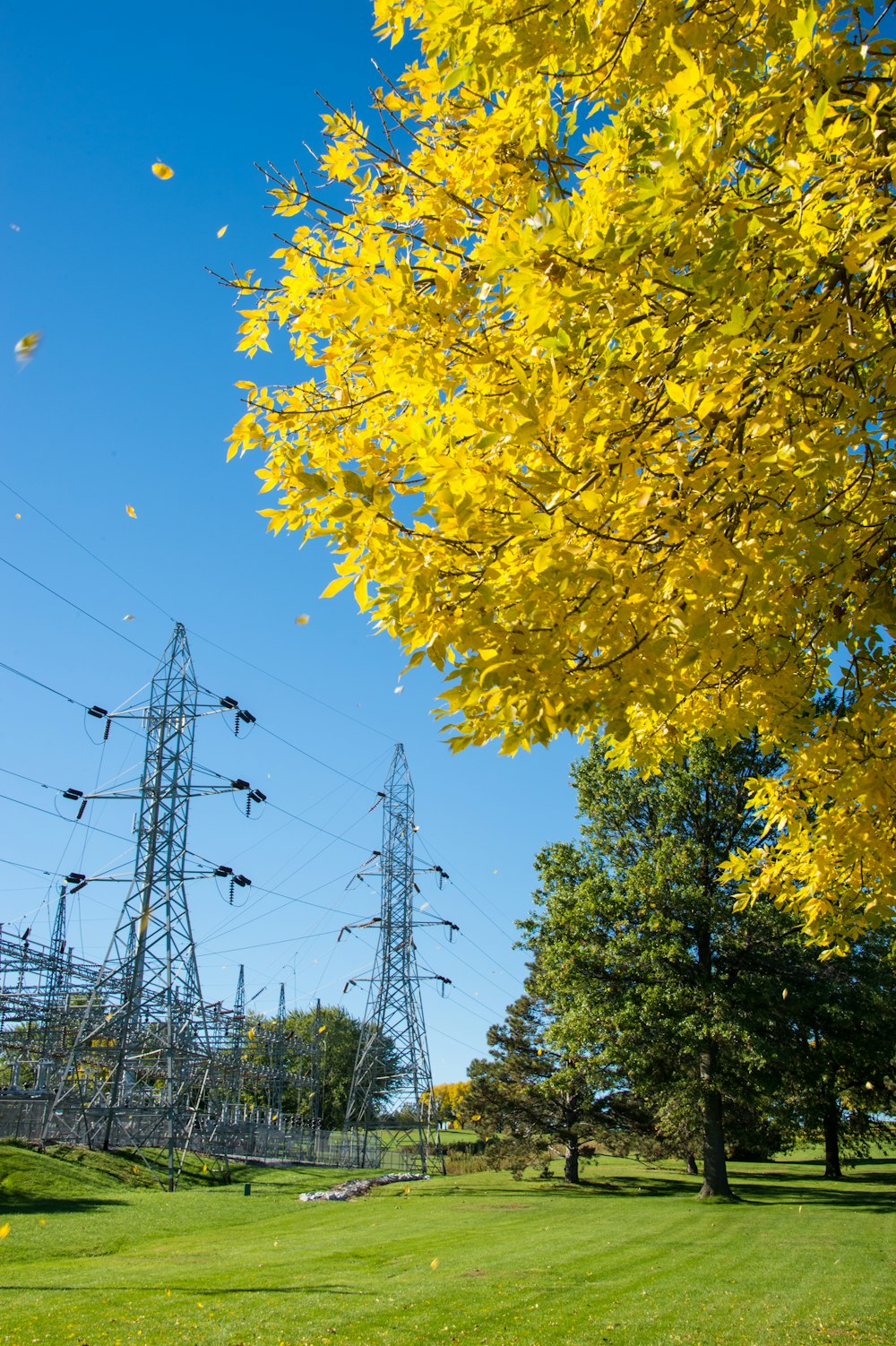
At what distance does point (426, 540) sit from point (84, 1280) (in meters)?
11.0

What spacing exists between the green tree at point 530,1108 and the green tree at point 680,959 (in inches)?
391

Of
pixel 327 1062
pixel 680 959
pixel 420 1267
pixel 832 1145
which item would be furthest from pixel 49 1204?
pixel 327 1062

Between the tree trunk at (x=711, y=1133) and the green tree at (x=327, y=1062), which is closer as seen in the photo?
the tree trunk at (x=711, y=1133)

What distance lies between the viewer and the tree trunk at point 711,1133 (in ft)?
65.5

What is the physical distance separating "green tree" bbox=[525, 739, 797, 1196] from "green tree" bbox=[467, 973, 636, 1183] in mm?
9939

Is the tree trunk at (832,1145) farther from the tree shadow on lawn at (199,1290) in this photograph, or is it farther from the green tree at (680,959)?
the tree shadow on lawn at (199,1290)

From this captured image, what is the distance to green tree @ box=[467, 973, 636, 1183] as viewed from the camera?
31922 mm

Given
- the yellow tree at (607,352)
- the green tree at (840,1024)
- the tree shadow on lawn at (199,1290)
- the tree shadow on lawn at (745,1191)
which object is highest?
the yellow tree at (607,352)

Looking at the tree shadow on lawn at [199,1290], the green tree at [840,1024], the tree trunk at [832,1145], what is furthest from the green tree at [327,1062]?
the tree shadow on lawn at [199,1290]

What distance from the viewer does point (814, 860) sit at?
19.5 ft

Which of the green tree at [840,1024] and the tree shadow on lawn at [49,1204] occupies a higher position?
the green tree at [840,1024]

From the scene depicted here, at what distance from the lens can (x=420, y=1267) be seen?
11398 millimetres

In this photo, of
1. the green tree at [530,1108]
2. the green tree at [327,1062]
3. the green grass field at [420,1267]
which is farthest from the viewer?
the green tree at [327,1062]

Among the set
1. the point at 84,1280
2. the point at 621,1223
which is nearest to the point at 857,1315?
the point at 84,1280
